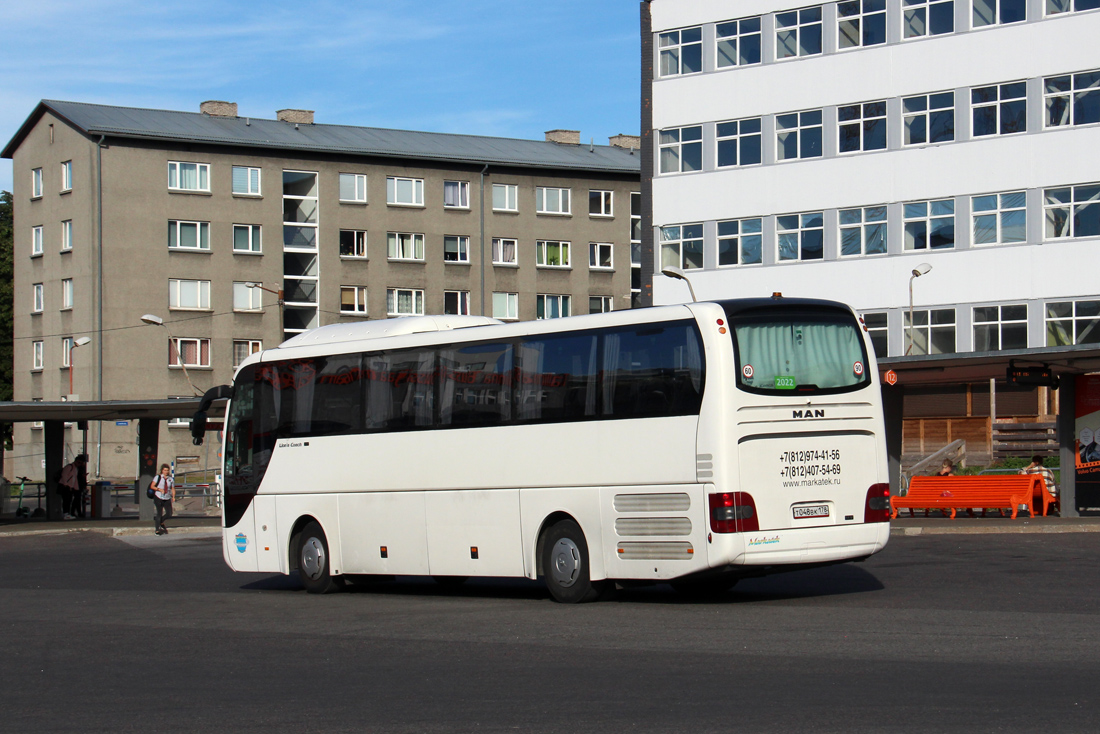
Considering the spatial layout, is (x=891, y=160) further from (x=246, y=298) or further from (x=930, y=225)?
(x=246, y=298)

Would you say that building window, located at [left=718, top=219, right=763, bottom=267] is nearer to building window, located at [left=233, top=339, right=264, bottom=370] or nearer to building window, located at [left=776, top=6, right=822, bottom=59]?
building window, located at [left=776, top=6, right=822, bottom=59]

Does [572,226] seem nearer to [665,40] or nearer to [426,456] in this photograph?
[665,40]

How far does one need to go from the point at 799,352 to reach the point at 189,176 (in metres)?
58.4

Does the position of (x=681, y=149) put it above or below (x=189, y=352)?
above

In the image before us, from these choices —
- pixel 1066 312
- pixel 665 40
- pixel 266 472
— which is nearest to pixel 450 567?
pixel 266 472

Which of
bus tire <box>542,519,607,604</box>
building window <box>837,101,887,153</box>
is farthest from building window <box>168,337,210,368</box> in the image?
bus tire <box>542,519,607,604</box>

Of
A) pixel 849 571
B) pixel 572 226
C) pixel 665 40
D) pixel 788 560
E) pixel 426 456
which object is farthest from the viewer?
pixel 572 226

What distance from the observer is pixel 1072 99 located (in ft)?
136

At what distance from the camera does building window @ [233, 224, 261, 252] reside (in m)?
70.4

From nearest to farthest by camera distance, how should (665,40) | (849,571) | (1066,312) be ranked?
(849,571)
(1066,312)
(665,40)

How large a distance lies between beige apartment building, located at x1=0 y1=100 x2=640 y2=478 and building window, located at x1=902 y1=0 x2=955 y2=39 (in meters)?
30.9

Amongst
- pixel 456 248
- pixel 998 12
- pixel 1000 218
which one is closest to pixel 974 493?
pixel 1000 218

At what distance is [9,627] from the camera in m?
14.7

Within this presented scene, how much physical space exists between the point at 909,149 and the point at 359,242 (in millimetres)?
35098
